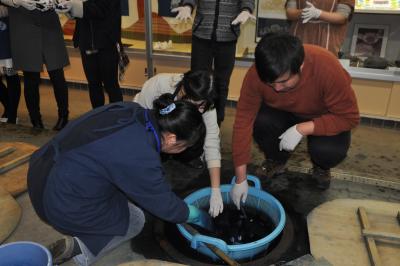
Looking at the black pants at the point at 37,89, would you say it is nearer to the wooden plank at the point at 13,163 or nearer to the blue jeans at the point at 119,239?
the wooden plank at the point at 13,163

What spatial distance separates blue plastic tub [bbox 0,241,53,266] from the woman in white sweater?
26.7 inches

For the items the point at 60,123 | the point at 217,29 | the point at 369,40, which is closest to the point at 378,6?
the point at 369,40

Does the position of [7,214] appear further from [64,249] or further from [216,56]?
[216,56]

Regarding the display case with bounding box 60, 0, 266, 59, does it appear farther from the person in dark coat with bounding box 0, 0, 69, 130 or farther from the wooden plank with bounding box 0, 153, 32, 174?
the wooden plank with bounding box 0, 153, 32, 174

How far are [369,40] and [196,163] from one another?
5.90 ft

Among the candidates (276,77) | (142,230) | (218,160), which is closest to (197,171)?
(218,160)

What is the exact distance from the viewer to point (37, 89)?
97.2 inches

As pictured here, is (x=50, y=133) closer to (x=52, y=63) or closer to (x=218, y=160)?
(x=52, y=63)

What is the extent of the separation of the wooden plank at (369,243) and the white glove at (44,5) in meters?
1.95

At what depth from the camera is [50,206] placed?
117 centimetres

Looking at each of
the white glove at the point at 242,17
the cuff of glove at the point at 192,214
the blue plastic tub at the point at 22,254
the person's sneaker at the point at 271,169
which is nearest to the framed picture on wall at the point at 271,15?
the white glove at the point at 242,17

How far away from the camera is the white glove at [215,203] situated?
1571mm

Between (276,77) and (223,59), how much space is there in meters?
1.12

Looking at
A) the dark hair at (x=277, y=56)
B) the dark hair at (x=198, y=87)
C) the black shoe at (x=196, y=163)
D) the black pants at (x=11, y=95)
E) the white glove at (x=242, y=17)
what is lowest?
the black shoe at (x=196, y=163)
